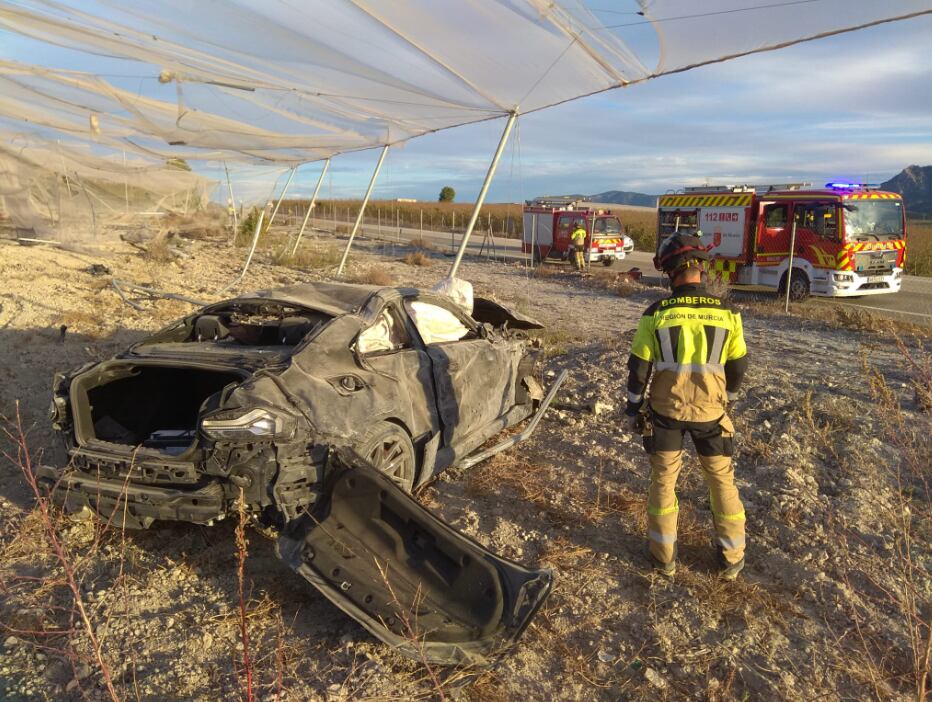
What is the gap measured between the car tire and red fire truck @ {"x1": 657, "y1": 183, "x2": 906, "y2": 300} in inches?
477

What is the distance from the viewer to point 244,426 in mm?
3332

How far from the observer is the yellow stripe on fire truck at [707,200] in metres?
15.9

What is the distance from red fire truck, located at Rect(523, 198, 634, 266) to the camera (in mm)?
22875

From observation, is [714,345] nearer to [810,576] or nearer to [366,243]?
[810,576]

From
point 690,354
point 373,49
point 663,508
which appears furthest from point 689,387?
point 373,49

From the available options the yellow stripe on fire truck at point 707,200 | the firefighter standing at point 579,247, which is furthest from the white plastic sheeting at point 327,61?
the firefighter standing at point 579,247

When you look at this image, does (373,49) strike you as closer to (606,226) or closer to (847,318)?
(847,318)

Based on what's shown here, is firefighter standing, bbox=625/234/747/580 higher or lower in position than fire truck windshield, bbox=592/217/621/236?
lower

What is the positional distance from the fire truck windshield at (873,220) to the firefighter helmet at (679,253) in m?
12.5

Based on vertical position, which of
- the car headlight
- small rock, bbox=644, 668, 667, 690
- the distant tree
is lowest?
small rock, bbox=644, 668, 667, 690

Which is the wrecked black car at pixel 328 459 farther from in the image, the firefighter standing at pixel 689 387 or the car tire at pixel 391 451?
the firefighter standing at pixel 689 387

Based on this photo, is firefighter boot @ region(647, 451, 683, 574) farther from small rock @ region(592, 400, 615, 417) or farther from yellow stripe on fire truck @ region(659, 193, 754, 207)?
yellow stripe on fire truck @ region(659, 193, 754, 207)

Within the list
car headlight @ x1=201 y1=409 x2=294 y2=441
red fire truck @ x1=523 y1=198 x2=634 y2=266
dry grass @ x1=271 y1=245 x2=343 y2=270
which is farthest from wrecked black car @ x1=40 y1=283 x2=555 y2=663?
red fire truck @ x1=523 y1=198 x2=634 y2=266

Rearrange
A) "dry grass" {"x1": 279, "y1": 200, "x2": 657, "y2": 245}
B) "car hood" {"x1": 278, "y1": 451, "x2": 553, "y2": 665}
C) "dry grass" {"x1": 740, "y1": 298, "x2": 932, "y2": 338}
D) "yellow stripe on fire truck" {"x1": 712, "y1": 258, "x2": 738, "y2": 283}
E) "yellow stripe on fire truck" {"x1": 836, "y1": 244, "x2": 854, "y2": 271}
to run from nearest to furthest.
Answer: "car hood" {"x1": 278, "y1": 451, "x2": 553, "y2": 665}, "dry grass" {"x1": 740, "y1": 298, "x2": 932, "y2": 338}, "yellow stripe on fire truck" {"x1": 836, "y1": 244, "x2": 854, "y2": 271}, "yellow stripe on fire truck" {"x1": 712, "y1": 258, "x2": 738, "y2": 283}, "dry grass" {"x1": 279, "y1": 200, "x2": 657, "y2": 245}
